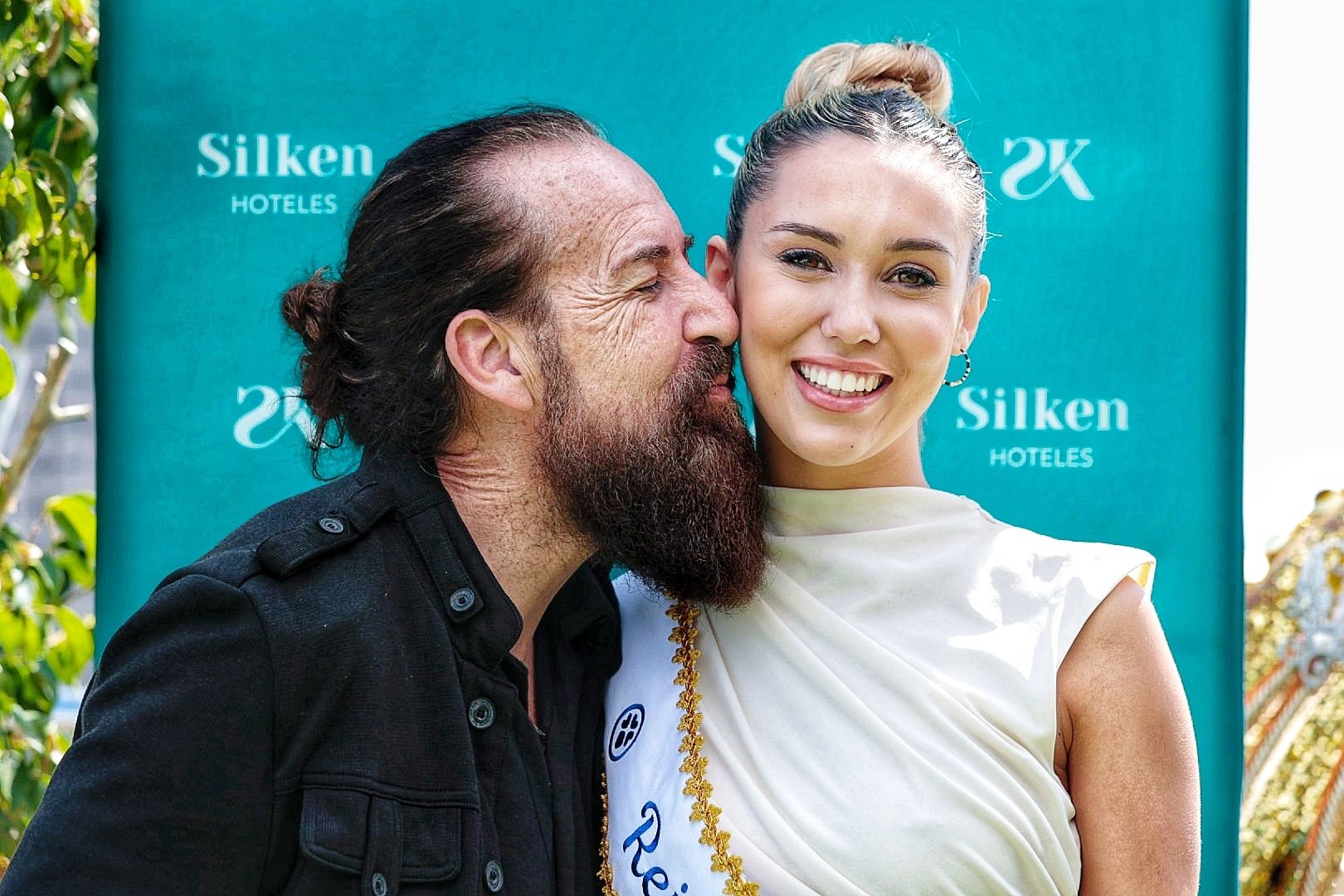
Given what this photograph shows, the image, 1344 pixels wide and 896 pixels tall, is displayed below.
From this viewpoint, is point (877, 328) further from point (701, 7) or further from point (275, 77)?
point (275, 77)

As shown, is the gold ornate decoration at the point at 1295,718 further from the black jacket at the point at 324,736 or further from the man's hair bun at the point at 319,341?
the man's hair bun at the point at 319,341

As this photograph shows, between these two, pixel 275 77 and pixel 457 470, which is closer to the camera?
pixel 457 470

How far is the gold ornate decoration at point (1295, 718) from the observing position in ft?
9.95

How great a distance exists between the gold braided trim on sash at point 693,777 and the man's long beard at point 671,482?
8 centimetres

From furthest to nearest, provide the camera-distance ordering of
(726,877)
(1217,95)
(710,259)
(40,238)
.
Result: 1. (40,238)
2. (1217,95)
3. (710,259)
4. (726,877)

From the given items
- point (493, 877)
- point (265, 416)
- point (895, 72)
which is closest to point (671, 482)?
point (493, 877)

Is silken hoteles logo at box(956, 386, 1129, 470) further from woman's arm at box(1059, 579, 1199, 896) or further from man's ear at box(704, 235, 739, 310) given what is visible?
woman's arm at box(1059, 579, 1199, 896)

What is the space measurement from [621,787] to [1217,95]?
5.65ft

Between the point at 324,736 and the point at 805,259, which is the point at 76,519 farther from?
the point at 805,259

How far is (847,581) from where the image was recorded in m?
2.27

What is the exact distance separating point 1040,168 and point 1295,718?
4.07ft

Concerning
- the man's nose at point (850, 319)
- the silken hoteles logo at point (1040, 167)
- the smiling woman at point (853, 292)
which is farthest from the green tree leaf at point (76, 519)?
the silken hoteles logo at point (1040, 167)

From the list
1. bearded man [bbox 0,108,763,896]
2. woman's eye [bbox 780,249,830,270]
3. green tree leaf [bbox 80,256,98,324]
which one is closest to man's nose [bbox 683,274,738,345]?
bearded man [bbox 0,108,763,896]

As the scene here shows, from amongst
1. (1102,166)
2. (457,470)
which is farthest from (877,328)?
(1102,166)
